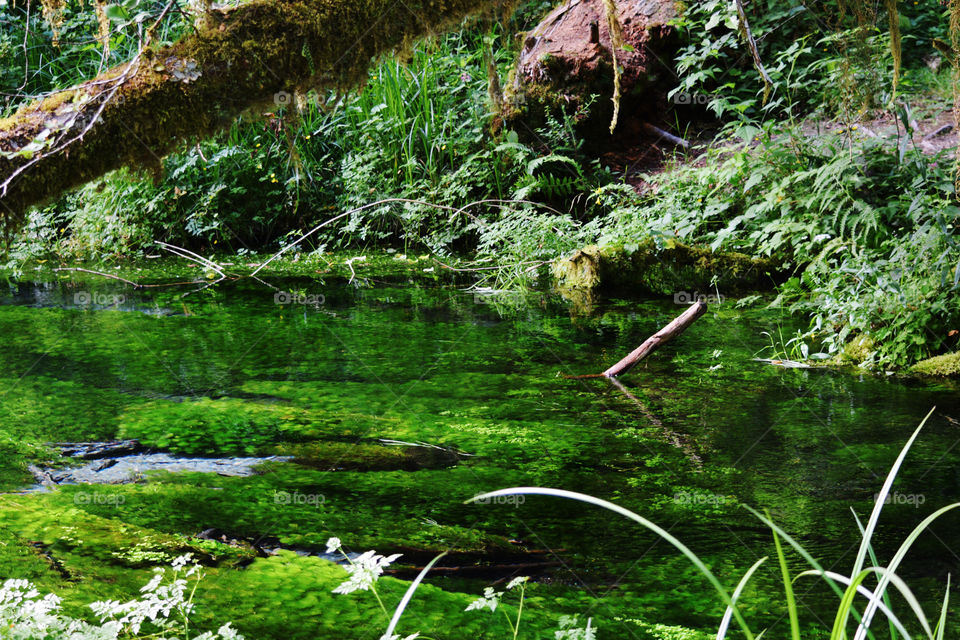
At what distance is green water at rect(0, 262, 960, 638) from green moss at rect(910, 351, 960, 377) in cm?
12

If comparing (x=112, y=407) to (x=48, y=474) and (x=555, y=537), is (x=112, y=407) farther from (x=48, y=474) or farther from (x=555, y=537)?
(x=555, y=537)

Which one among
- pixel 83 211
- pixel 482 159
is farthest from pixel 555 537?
pixel 83 211

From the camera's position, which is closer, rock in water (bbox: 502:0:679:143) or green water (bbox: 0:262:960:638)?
green water (bbox: 0:262:960:638)

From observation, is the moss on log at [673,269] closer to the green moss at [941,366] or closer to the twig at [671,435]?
the green moss at [941,366]

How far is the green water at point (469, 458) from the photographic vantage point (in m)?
1.89

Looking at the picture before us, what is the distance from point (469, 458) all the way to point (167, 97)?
1.43 m

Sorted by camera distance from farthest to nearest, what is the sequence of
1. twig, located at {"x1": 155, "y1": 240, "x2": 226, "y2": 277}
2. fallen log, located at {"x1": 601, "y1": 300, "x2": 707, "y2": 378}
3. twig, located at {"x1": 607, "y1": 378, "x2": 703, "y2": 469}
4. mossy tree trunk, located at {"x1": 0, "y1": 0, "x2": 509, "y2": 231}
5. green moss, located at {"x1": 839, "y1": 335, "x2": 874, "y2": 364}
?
twig, located at {"x1": 155, "y1": 240, "x2": 226, "y2": 277} < green moss, located at {"x1": 839, "y1": 335, "x2": 874, "y2": 364} < fallen log, located at {"x1": 601, "y1": 300, "x2": 707, "y2": 378} < twig, located at {"x1": 607, "y1": 378, "x2": 703, "y2": 469} < mossy tree trunk, located at {"x1": 0, "y1": 0, "x2": 509, "y2": 231}

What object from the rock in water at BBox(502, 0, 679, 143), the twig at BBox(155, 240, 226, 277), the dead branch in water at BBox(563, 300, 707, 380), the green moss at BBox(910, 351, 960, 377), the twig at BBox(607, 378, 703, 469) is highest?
the rock in water at BBox(502, 0, 679, 143)

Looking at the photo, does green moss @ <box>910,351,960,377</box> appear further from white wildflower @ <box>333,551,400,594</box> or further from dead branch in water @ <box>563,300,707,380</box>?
white wildflower @ <box>333,551,400,594</box>

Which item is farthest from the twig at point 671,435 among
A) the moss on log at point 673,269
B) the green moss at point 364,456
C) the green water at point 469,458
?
the moss on log at point 673,269

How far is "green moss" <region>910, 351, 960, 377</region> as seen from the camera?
3408 millimetres

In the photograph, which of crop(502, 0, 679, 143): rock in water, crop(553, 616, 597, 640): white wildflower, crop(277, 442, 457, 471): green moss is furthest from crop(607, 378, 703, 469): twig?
crop(502, 0, 679, 143): rock in water

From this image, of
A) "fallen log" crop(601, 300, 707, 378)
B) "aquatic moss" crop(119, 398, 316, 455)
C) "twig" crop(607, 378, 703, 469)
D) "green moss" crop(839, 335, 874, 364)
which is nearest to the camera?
"twig" crop(607, 378, 703, 469)

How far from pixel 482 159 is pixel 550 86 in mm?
929
